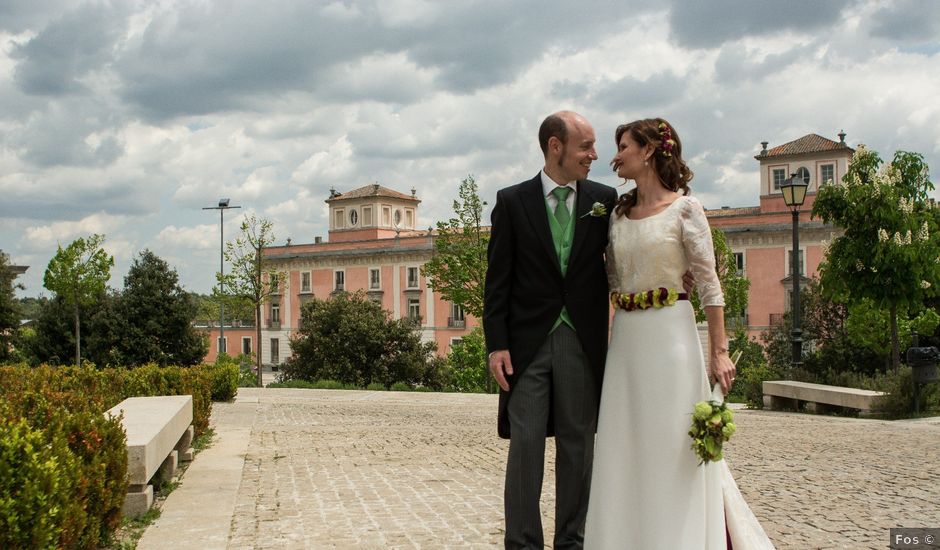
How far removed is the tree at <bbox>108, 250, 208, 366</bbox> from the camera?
50.2 meters

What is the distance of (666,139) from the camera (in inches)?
161

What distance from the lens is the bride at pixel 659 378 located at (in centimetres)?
396

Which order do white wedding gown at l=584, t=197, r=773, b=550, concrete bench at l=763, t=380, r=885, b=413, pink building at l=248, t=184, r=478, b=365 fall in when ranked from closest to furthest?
white wedding gown at l=584, t=197, r=773, b=550 < concrete bench at l=763, t=380, r=885, b=413 < pink building at l=248, t=184, r=478, b=365

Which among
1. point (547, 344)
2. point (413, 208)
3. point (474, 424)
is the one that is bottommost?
point (474, 424)

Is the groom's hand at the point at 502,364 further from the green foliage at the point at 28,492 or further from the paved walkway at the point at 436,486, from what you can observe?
the green foliage at the point at 28,492

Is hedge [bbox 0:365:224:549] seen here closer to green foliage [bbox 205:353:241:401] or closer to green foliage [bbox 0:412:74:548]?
green foliage [bbox 0:412:74:548]

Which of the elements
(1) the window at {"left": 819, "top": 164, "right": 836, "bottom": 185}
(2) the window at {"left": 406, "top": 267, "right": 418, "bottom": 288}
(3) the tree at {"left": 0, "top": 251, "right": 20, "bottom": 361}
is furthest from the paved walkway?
(2) the window at {"left": 406, "top": 267, "right": 418, "bottom": 288}

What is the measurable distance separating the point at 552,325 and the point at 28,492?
91.6 inches

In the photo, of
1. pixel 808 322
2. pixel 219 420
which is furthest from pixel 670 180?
pixel 808 322

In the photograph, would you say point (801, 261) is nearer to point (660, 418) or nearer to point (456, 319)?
point (456, 319)

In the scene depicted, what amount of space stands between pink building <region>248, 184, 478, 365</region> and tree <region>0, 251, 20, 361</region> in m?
26.1

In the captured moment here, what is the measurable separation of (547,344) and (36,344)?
163 ft

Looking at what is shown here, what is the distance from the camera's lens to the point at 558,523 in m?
4.34

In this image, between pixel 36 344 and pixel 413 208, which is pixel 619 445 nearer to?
pixel 36 344
